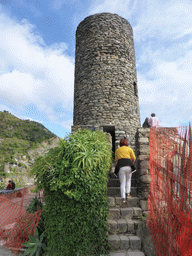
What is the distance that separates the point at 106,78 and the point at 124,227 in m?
8.09

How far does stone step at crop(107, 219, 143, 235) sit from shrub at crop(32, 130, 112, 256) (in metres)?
0.45

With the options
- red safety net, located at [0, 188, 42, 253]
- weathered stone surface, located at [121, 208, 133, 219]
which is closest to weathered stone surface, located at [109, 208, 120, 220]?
weathered stone surface, located at [121, 208, 133, 219]

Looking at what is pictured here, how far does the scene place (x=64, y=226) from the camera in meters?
2.46

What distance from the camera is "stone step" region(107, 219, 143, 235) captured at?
10.2 feet

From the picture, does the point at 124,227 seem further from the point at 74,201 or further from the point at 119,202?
the point at 74,201

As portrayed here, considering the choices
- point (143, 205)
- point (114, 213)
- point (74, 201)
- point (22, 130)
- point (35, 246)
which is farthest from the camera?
point (22, 130)

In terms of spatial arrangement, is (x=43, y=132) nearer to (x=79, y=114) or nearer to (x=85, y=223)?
(x=79, y=114)

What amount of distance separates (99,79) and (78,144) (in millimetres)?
7587

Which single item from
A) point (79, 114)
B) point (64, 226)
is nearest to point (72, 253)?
point (64, 226)

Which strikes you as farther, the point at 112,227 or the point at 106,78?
the point at 106,78

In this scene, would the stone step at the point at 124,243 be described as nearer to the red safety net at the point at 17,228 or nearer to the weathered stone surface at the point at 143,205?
the weathered stone surface at the point at 143,205

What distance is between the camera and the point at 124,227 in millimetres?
3145

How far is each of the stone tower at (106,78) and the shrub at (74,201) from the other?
21.1ft

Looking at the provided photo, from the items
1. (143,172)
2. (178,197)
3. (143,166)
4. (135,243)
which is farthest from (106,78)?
(178,197)
